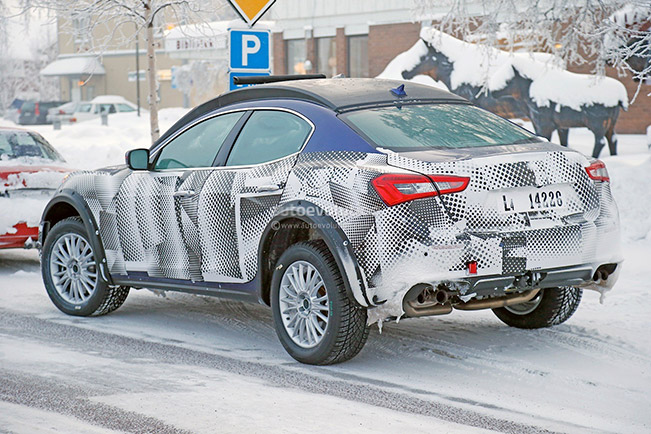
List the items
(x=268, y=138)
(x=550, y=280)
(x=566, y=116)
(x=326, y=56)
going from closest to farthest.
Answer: (x=550, y=280) → (x=268, y=138) → (x=566, y=116) → (x=326, y=56)

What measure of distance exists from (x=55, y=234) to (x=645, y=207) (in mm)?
7657

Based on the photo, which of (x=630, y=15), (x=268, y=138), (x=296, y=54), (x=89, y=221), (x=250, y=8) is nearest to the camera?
(x=268, y=138)

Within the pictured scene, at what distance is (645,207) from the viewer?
41.9 feet

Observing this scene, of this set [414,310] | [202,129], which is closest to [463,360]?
[414,310]

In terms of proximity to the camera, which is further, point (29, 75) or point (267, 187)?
point (29, 75)

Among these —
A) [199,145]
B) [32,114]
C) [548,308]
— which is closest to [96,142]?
[199,145]

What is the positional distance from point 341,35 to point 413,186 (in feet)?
111

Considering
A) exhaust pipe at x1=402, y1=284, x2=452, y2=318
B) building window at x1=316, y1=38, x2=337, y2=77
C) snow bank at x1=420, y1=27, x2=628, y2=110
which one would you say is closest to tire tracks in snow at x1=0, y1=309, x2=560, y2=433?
exhaust pipe at x1=402, y1=284, x2=452, y2=318

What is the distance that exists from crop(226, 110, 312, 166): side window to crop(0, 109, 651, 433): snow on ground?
1269 mm

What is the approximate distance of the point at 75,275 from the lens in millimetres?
8070

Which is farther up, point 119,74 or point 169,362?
point 119,74

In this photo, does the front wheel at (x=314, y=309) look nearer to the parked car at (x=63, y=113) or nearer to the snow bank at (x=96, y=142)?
the snow bank at (x=96, y=142)

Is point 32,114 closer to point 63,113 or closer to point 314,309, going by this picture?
point 63,113

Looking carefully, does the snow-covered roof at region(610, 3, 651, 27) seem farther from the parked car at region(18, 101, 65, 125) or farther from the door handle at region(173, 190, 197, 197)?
the parked car at region(18, 101, 65, 125)
